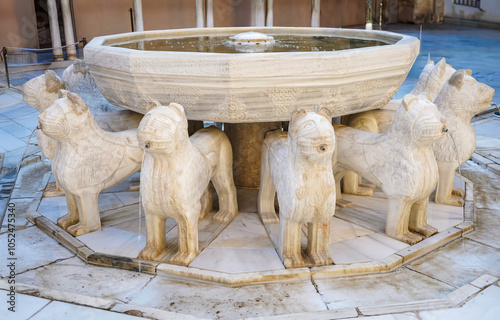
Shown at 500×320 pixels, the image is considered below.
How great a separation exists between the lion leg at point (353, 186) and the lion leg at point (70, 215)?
2.46m

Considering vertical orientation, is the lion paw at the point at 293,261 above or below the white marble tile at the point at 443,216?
above

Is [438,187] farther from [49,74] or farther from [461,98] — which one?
[49,74]

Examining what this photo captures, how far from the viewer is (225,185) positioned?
14.4 feet

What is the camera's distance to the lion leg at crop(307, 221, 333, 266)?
11.8 feet

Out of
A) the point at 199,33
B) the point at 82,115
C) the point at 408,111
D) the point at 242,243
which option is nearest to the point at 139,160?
the point at 82,115

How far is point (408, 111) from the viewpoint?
3.69 meters

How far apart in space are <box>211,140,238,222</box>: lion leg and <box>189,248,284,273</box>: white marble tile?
23.3 inches

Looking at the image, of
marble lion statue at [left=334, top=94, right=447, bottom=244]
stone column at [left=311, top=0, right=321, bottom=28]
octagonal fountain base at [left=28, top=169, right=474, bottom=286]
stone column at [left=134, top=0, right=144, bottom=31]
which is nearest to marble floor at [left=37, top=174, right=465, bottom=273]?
octagonal fountain base at [left=28, top=169, right=474, bottom=286]

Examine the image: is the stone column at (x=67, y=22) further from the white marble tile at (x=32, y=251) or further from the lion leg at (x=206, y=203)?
the lion leg at (x=206, y=203)

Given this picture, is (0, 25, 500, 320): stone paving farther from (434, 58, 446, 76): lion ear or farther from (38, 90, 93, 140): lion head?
(434, 58, 446, 76): lion ear

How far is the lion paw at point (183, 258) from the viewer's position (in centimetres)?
361

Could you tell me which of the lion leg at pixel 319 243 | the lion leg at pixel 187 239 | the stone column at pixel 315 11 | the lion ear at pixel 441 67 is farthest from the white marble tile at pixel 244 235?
the stone column at pixel 315 11

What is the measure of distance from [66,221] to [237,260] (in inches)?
60.5

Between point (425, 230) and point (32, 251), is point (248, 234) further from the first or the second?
point (32, 251)
